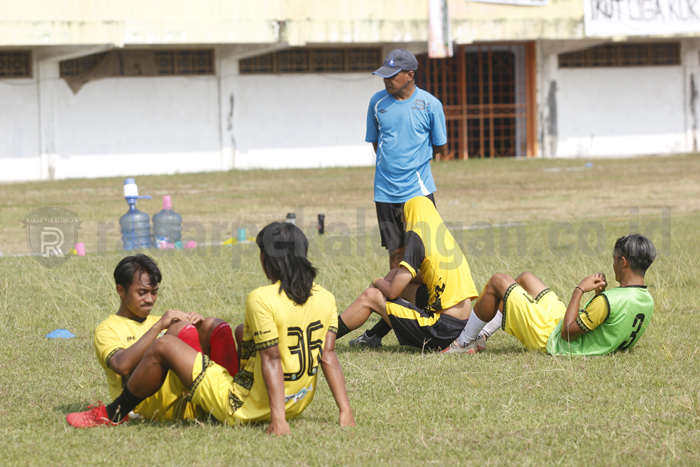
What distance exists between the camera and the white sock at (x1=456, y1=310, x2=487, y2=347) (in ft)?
17.5

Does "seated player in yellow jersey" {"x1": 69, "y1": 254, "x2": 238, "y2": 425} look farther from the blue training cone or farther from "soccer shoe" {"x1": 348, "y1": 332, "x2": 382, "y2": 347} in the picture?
the blue training cone

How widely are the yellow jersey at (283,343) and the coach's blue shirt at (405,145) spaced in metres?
3.00

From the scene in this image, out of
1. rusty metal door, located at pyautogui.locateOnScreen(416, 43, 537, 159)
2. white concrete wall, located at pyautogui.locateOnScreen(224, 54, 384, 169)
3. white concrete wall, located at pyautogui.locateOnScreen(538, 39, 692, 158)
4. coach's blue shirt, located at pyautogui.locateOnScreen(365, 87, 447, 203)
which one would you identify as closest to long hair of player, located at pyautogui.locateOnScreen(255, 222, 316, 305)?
coach's blue shirt, located at pyautogui.locateOnScreen(365, 87, 447, 203)

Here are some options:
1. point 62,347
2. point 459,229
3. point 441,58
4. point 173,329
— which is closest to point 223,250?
point 459,229

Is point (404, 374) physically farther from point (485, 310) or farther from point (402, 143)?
point (402, 143)

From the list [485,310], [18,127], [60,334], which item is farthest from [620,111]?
[60,334]

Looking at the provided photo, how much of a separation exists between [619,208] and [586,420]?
1066cm

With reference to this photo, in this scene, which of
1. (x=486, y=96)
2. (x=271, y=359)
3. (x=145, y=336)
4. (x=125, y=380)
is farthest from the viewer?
(x=486, y=96)

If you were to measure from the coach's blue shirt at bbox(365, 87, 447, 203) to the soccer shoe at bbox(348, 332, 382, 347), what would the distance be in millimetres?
1422

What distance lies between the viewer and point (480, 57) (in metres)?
27.2

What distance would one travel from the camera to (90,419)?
397cm

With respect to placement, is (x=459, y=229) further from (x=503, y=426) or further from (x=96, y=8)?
(x=96, y=8)

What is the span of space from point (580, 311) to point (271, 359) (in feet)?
7.24

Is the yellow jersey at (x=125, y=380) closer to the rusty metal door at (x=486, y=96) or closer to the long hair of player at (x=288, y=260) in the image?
the long hair of player at (x=288, y=260)
